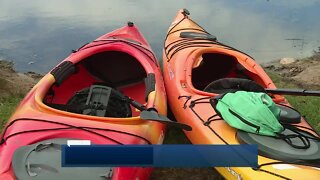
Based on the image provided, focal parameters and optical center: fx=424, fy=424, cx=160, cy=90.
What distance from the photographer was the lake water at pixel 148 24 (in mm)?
8727

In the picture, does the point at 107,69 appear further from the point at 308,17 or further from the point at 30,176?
the point at 308,17

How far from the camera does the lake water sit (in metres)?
8.73

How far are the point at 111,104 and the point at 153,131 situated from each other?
458 mm

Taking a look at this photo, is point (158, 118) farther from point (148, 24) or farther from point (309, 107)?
point (148, 24)

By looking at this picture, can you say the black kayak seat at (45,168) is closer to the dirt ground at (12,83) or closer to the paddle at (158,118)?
the paddle at (158,118)

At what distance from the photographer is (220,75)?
4.97m

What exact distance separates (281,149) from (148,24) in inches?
286

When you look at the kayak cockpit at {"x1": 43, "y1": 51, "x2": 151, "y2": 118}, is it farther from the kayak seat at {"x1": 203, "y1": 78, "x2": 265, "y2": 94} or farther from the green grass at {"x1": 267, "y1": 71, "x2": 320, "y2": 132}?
the green grass at {"x1": 267, "y1": 71, "x2": 320, "y2": 132}

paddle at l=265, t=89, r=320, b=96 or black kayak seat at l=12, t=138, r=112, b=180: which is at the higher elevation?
paddle at l=265, t=89, r=320, b=96

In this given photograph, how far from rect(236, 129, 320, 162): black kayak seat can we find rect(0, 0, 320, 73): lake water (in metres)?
5.18

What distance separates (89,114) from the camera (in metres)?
3.37

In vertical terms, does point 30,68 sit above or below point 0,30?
below

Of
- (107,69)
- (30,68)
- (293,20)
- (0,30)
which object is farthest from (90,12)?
(107,69)

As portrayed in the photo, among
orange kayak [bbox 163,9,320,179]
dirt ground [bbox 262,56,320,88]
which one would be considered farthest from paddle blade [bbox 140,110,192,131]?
dirt ground [bbox 262,56,320,88]
